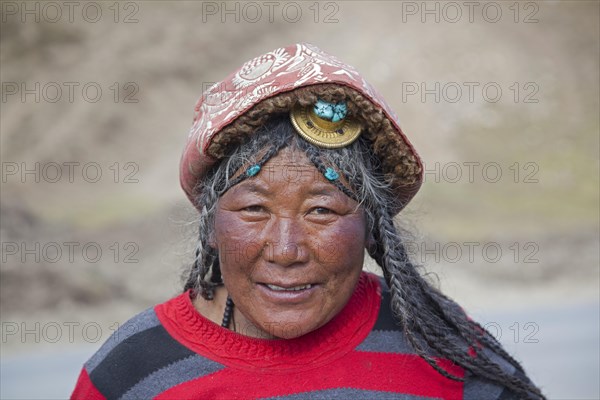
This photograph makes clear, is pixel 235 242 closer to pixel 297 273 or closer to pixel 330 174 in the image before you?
pixel 297 273

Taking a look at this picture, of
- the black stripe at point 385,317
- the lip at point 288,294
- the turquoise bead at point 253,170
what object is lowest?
the lip at point 288,294

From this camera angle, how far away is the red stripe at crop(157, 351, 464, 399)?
1928 millimetres

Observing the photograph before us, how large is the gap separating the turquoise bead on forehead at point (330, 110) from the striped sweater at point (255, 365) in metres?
0.60

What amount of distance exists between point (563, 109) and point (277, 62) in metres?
10.8

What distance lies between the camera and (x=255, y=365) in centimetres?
196

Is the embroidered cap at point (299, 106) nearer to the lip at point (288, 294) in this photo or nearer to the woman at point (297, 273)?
the woman at point (297, 273)

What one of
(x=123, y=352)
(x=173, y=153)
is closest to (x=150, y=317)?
(x=123, y=352)

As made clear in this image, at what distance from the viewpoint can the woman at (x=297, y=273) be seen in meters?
1.85

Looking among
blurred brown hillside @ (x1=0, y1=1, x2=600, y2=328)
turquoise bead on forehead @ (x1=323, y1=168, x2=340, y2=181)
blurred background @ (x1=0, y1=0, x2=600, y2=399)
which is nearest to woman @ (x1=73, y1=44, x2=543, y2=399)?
turquoise bead on forehead @ (x1=323, y1=168, x2=340, y2=181)

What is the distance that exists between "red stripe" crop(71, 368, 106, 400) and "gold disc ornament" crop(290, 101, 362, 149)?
2.92 ft

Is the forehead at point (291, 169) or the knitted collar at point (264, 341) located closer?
the forehead at point (291, 169)

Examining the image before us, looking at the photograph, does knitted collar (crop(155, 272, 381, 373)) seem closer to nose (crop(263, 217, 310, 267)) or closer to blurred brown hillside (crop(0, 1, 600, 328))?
nose (crop(263, 217, 310, 267))

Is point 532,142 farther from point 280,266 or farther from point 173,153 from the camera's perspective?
point 280,266

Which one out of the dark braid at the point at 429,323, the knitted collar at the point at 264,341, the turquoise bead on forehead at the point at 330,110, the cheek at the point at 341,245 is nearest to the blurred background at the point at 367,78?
the dark braid at the point at 429,323
